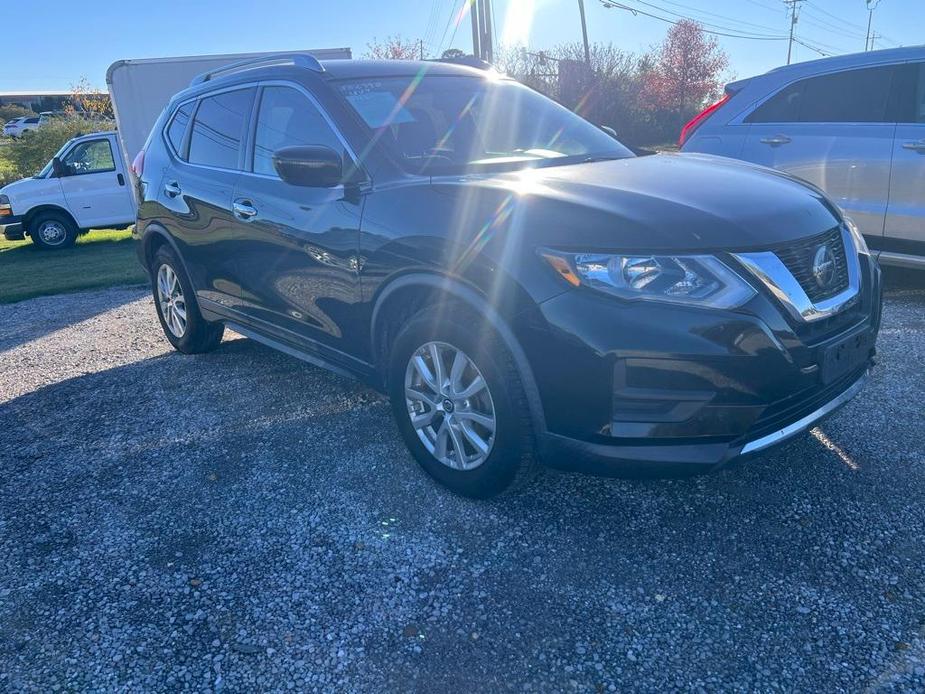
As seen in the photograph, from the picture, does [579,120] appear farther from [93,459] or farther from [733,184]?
[93,459]

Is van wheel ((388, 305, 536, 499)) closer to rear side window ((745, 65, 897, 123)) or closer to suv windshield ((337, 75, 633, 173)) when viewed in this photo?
suv windshield ((337, 75, 633, 173))

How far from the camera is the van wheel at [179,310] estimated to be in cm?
510

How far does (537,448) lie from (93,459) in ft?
8.21

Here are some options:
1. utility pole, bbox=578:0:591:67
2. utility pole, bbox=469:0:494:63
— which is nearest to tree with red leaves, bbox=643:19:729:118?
utility pole, bbox=578:0:591:67

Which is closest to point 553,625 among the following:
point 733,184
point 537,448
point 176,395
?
point 537,448

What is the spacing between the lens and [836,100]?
5.58 m

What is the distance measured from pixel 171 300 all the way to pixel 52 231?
10229mm

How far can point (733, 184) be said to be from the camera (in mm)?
2959

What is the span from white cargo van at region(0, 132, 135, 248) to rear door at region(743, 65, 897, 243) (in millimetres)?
11710

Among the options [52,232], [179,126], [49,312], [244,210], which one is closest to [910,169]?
[244,210]

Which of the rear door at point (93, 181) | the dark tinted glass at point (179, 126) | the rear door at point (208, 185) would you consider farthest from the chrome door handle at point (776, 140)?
the rear door at point (93, 181)

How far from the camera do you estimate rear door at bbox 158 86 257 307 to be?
167 inches

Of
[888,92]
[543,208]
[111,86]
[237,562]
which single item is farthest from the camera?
[111,86]

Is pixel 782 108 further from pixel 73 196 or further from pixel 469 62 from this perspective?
pixel 73 196
